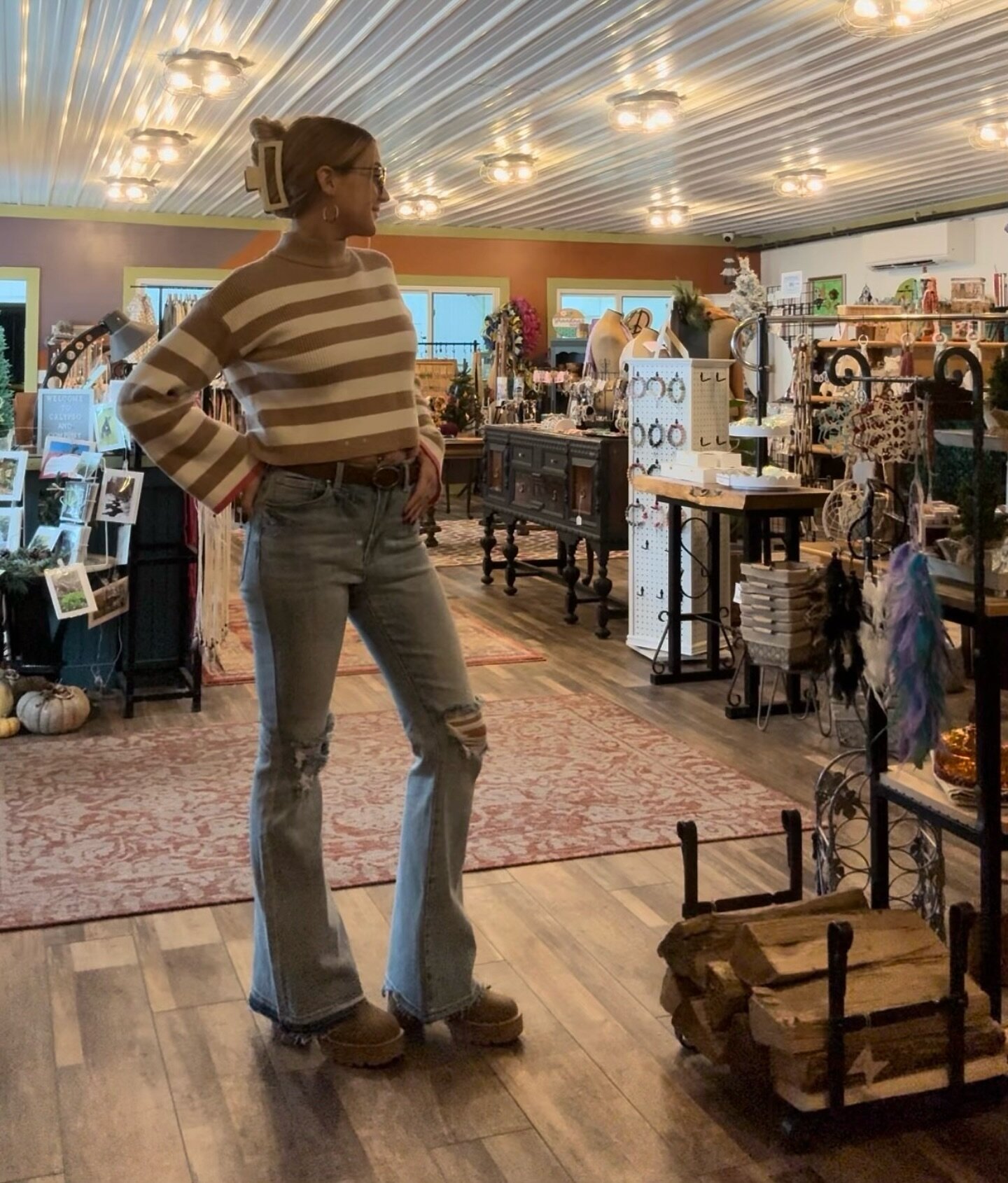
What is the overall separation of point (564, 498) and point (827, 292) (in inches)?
295

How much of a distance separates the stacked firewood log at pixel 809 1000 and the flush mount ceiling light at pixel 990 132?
675 cm

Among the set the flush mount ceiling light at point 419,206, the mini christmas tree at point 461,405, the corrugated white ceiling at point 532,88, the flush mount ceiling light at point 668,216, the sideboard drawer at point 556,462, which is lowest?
the sideboard drawer at point 556,462

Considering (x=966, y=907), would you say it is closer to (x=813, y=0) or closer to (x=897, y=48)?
(x=813, y=0)

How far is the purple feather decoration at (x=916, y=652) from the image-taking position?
90.8 inches

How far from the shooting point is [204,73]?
637 centimetres

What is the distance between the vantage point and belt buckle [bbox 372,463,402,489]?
219 cm

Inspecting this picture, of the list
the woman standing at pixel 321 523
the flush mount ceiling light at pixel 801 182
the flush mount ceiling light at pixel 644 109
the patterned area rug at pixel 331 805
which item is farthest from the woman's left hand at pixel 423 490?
the flush mount ceiling light at pixel 801 182

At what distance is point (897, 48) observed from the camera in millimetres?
6238

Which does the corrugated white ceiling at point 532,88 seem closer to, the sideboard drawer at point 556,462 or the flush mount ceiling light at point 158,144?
the flush mount ceiling light at point 158,144

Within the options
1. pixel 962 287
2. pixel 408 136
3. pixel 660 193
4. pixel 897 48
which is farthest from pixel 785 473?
pixel 660 193

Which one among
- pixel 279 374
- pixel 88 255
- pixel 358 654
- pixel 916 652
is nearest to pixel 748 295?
pixel 358 654

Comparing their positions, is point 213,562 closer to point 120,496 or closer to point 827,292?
point 120,496

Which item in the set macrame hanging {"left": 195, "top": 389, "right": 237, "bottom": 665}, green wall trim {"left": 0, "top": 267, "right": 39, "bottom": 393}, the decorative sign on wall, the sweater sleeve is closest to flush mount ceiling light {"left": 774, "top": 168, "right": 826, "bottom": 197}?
macrame hanging {"left": 195, "top": 389, "right": 237, "bottom": 665}

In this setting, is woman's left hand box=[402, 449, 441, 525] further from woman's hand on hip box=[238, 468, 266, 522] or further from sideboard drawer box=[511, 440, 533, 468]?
sideboard drawer box=[511, 440, 533, 468]
